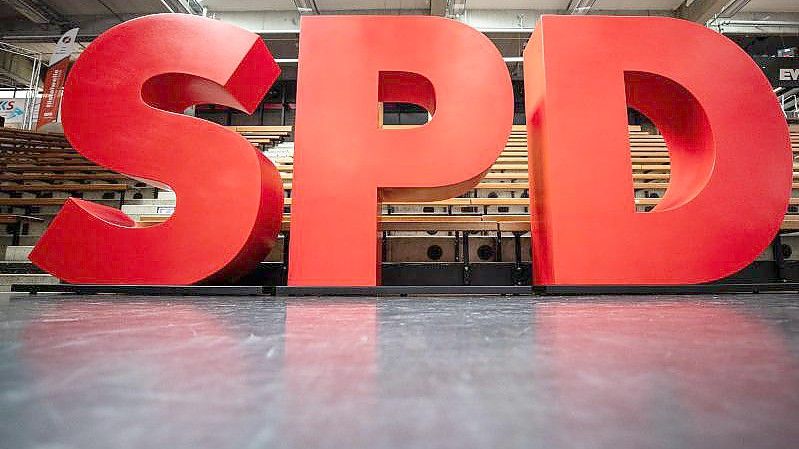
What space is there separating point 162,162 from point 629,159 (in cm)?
185

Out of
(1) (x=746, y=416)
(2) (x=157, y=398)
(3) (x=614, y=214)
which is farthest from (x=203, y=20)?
(1) (x=746, y=416)

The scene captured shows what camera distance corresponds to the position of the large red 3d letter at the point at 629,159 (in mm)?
1696

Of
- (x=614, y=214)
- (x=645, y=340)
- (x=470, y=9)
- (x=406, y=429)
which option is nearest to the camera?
(x=406, y=429)

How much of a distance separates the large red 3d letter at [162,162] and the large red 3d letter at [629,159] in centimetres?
120

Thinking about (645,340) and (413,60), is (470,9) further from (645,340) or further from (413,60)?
(645,340)

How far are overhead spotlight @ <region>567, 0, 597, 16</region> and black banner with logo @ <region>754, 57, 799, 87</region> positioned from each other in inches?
70.8

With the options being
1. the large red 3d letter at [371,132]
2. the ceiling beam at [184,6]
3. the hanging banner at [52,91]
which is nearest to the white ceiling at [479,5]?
the ceiling beam at [184,6]

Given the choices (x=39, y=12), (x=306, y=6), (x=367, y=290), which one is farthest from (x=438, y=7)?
(x=39, y=12)

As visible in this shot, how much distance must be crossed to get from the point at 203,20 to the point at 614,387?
2105mm

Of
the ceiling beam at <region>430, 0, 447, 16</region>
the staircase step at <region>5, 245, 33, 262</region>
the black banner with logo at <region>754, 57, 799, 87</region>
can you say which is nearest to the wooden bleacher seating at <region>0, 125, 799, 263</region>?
the staircase step at <region>5, 245, 33, 262</region>

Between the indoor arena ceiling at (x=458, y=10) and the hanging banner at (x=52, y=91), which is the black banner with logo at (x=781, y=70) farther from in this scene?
the hanging banner at (x=52, y=91)

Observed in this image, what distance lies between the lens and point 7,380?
0.27 m

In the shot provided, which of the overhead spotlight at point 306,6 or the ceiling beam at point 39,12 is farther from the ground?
the ceiling beam at point 39,12

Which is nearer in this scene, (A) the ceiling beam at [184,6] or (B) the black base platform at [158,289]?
(B) the black base platform at [158,289]
